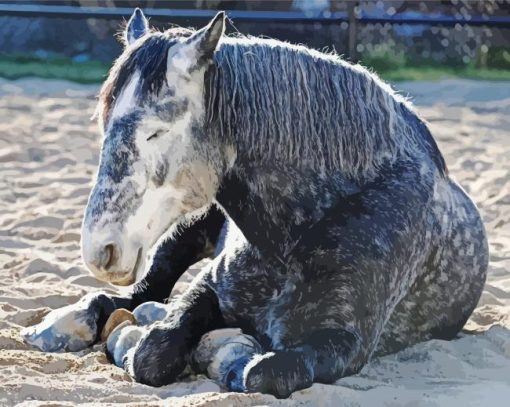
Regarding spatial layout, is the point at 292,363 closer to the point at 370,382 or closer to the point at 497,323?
the point at 370,382

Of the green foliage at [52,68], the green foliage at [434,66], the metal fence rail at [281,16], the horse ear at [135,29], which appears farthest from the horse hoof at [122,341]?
the metal fence rail at [281,16]

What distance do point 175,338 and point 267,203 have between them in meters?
0.52

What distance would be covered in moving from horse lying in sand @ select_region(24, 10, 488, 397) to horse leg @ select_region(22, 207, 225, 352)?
26 cm

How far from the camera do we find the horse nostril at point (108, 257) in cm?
316

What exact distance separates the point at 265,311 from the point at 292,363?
14.6 inches

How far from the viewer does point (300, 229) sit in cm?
346

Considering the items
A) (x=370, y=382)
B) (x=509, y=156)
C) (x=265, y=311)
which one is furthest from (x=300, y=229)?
(x=509, y=156)

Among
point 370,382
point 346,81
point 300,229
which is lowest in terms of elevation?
point 370,382

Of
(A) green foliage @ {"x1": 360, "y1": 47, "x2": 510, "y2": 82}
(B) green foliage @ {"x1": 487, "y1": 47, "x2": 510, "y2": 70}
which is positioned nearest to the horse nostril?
(A) green foliage @ {"x1": 360, "y1": 47, "x2": 510, "y2": 82}

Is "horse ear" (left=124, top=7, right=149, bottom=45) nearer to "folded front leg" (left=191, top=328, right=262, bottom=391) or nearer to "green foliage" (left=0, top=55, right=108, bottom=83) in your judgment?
"folded front leg" (left=191, top=328, right=262, bottom=391)

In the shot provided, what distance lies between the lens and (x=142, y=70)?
3307mm

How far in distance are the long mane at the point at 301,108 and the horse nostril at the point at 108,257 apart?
489mm

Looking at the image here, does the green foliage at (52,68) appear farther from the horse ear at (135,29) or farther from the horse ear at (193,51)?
the horse ear at (193,51)

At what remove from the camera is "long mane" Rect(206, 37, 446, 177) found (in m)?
3.38
